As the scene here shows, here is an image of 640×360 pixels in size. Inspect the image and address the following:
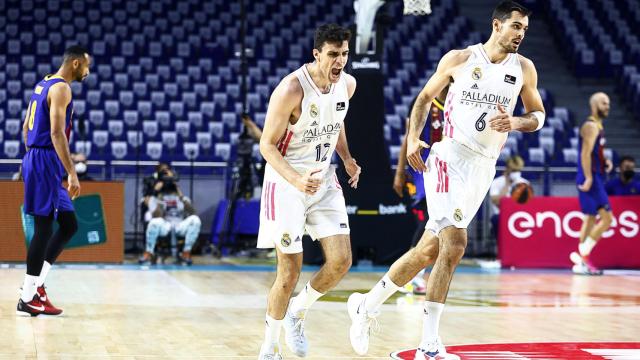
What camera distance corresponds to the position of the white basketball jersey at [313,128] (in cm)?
555

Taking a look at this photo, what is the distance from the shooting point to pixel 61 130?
7863mm

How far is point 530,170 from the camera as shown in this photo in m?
17.3

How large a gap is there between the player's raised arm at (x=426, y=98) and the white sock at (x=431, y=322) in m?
0.83

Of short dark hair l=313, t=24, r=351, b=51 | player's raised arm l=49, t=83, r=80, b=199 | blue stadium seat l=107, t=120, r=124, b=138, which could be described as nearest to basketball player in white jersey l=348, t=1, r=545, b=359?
short dark hair l=313, t=24, r=351, b=51

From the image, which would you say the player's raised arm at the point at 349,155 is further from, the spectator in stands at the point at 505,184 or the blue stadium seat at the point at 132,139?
the blue stadium seat at the point at 132,139

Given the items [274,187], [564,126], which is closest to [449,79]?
[274,187]

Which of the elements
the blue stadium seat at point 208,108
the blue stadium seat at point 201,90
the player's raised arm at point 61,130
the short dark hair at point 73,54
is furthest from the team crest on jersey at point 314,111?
the blue stadium seat at point 201,90

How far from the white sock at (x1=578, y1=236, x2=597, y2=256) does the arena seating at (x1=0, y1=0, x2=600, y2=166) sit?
21.1 feet

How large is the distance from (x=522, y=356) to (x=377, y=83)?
26.0 ft

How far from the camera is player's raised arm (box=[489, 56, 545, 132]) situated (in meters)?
5.82

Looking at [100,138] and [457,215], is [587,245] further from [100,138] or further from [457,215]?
[100,138]

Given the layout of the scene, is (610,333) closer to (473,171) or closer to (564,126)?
(473,171)

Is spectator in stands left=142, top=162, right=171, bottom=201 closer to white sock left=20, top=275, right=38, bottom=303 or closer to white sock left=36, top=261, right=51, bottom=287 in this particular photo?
white sock left=36, top=261, right=51, bottom=287

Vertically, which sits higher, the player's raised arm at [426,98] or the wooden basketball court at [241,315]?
the player's raised arm at [426,98]
